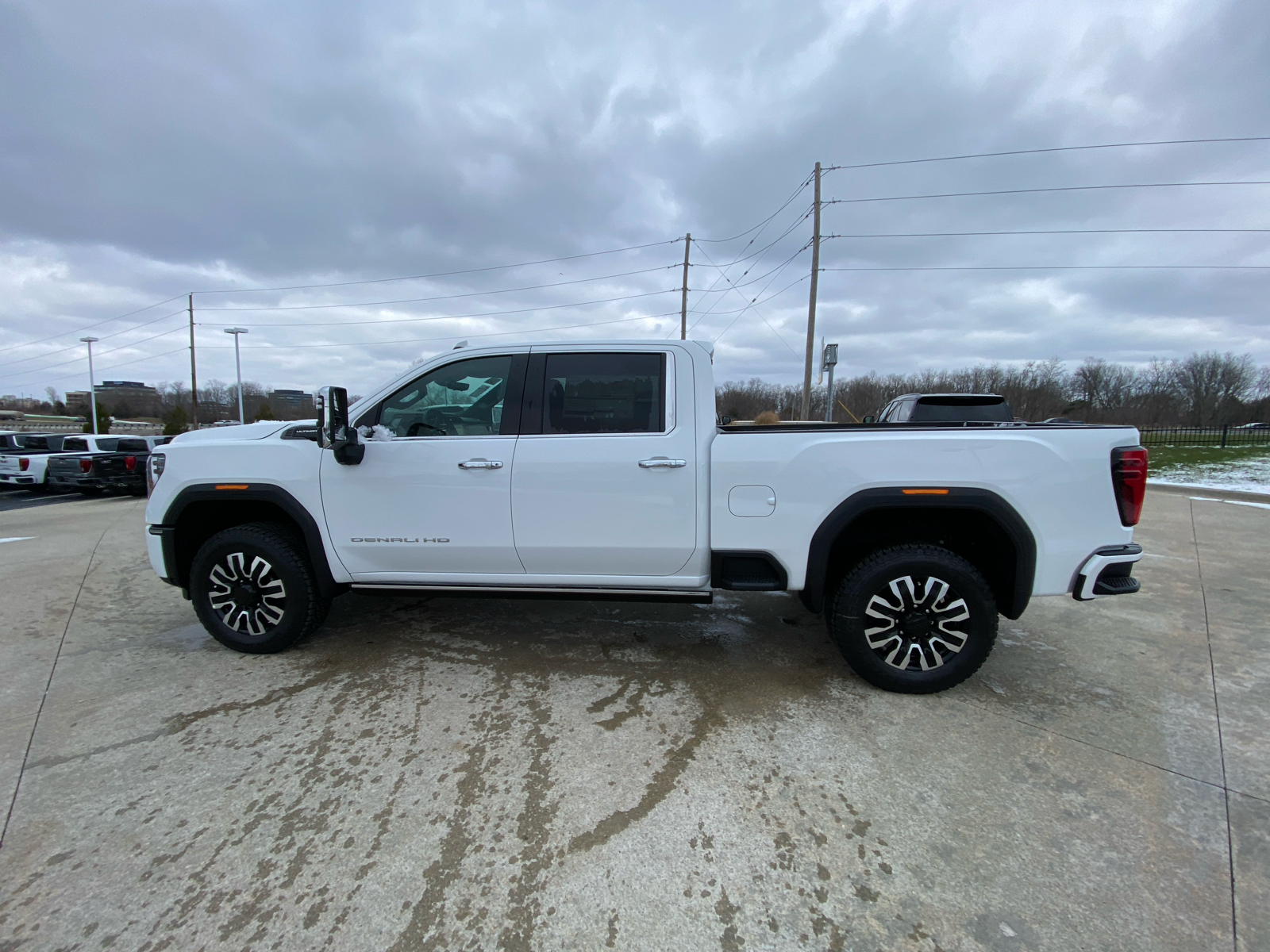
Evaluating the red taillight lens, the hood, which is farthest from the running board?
the red taillight lens

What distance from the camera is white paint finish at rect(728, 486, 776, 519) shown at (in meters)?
3.08

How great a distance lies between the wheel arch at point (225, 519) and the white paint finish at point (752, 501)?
97.8 inches

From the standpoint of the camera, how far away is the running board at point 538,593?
3283 millimetres

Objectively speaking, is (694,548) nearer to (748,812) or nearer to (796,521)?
(796,521)

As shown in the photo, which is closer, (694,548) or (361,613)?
(694,548)

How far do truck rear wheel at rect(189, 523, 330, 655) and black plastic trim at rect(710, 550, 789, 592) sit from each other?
2508 mm

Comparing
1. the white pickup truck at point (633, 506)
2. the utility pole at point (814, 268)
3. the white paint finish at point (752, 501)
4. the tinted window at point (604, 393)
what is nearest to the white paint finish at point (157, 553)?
the white pickup truck at point (633, 506)

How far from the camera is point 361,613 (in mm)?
4484

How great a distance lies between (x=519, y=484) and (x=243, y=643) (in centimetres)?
212

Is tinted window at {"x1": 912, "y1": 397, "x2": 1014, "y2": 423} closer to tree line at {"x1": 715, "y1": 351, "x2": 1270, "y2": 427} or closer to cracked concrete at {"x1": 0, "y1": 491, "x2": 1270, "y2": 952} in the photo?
cracked concrete at {"x1": 0, "y1": 491, "x2": 1270, "y2": 952}

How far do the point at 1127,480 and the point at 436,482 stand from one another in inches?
145

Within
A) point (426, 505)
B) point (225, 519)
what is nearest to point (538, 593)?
point (426, 505)

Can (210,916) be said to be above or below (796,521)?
below

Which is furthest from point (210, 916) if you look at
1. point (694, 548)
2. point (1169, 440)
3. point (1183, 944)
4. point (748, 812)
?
point (1169, 440)
